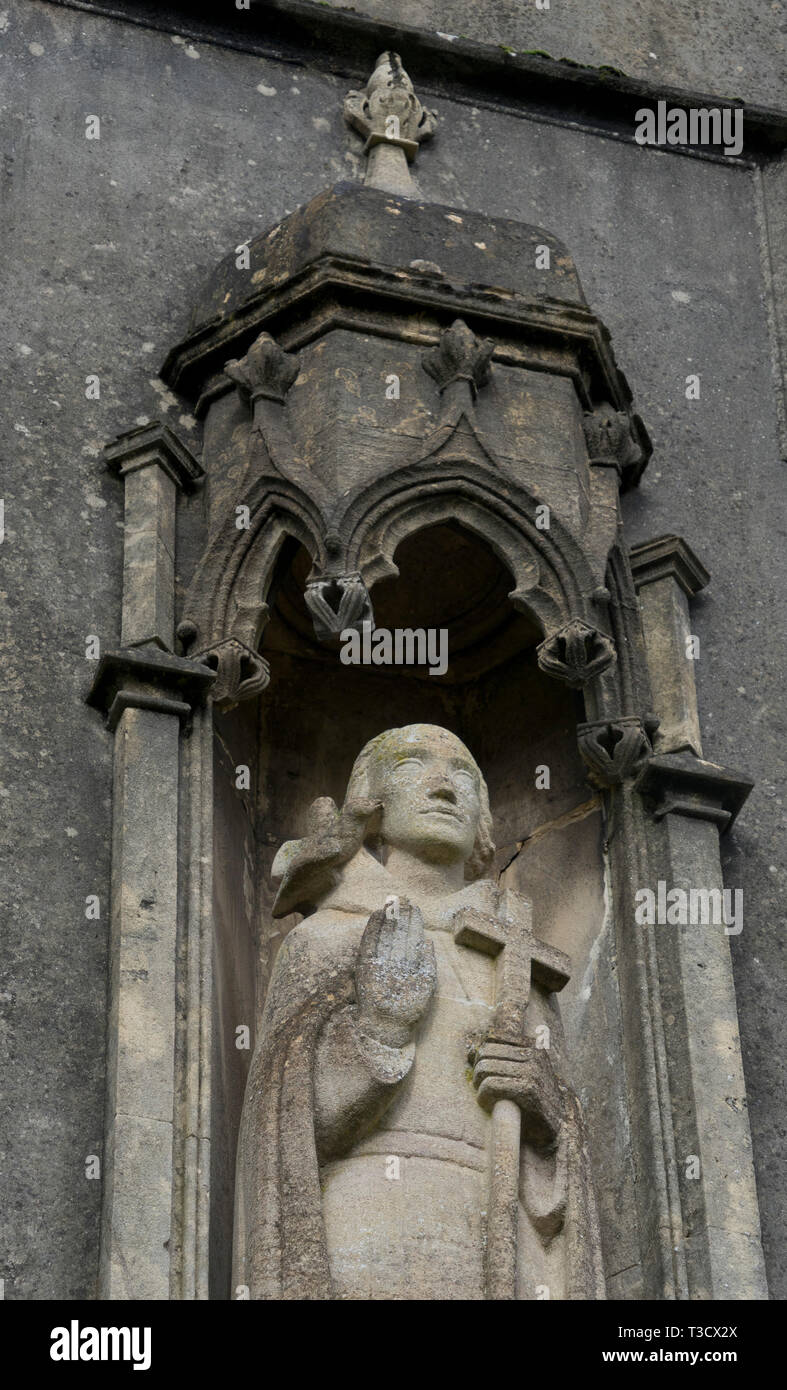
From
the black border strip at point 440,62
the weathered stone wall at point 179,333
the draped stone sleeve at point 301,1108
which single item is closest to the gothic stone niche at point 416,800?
the draped stone sleeve at point 301,1108

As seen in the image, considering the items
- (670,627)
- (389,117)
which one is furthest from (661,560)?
(389,117)

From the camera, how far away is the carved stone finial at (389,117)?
1005cm

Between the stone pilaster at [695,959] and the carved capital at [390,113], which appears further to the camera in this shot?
the carved capital at [390,113]

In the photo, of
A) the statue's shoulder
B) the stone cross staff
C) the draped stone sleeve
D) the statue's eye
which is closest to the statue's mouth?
the statue's eye

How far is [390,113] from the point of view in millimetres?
10125

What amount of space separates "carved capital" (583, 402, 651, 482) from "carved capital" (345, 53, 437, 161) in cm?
144

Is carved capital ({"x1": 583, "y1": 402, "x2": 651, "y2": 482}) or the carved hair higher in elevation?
carved capital ({"x1": 583, "y1": 402, "x2": 651, "y2": 482})

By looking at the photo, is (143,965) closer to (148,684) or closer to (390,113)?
(148,684)

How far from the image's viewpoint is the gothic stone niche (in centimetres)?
739

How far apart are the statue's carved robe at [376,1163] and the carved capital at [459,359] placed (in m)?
2.01

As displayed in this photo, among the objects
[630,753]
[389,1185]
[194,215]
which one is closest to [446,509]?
[630,753]

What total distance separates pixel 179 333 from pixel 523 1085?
3158 millimetres

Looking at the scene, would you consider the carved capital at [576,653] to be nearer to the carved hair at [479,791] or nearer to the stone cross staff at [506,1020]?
the carved hair at [479,791]

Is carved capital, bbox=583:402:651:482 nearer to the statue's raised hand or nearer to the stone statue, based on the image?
the stone statue
